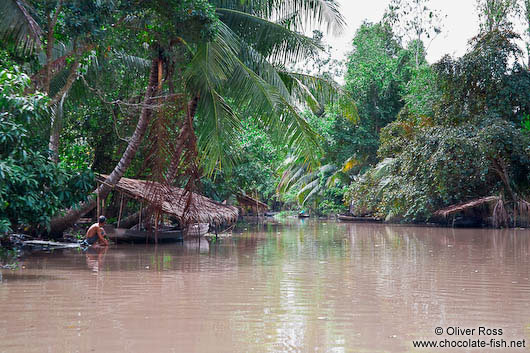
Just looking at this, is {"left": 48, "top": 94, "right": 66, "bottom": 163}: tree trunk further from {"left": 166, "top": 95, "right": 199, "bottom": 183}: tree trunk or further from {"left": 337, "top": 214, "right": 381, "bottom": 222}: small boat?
{"left": 337, "top": 214, "right": 381, "bottom": 222}: small boat

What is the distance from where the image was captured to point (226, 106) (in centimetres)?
1240

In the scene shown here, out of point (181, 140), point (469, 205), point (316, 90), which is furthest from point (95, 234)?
point (469, 205)

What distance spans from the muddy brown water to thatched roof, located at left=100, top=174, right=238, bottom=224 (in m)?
2.47

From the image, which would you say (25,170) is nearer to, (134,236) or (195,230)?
(134,236)

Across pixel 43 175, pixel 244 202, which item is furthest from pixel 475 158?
pixel 43 175

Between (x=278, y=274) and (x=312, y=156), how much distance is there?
435cm

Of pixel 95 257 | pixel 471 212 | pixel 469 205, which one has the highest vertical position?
pixel 469 205

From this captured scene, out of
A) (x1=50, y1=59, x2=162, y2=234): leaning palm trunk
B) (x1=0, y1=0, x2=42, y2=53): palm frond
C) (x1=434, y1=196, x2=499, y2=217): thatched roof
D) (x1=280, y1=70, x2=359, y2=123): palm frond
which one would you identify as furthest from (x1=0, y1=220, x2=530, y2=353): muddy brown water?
(x1=434, y1=196, x2=499, y2=217): thatched roof

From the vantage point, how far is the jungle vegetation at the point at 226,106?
9.34 m

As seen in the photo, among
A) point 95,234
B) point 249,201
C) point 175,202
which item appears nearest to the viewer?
point 95,234

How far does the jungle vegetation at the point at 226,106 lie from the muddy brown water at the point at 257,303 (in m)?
1.96

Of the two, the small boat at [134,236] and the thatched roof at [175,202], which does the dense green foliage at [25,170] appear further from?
the small boat at [134,236]

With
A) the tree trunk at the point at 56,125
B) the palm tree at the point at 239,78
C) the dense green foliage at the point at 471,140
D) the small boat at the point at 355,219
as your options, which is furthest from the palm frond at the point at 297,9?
the small boat at the point at 355,219

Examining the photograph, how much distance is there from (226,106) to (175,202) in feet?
12.1
